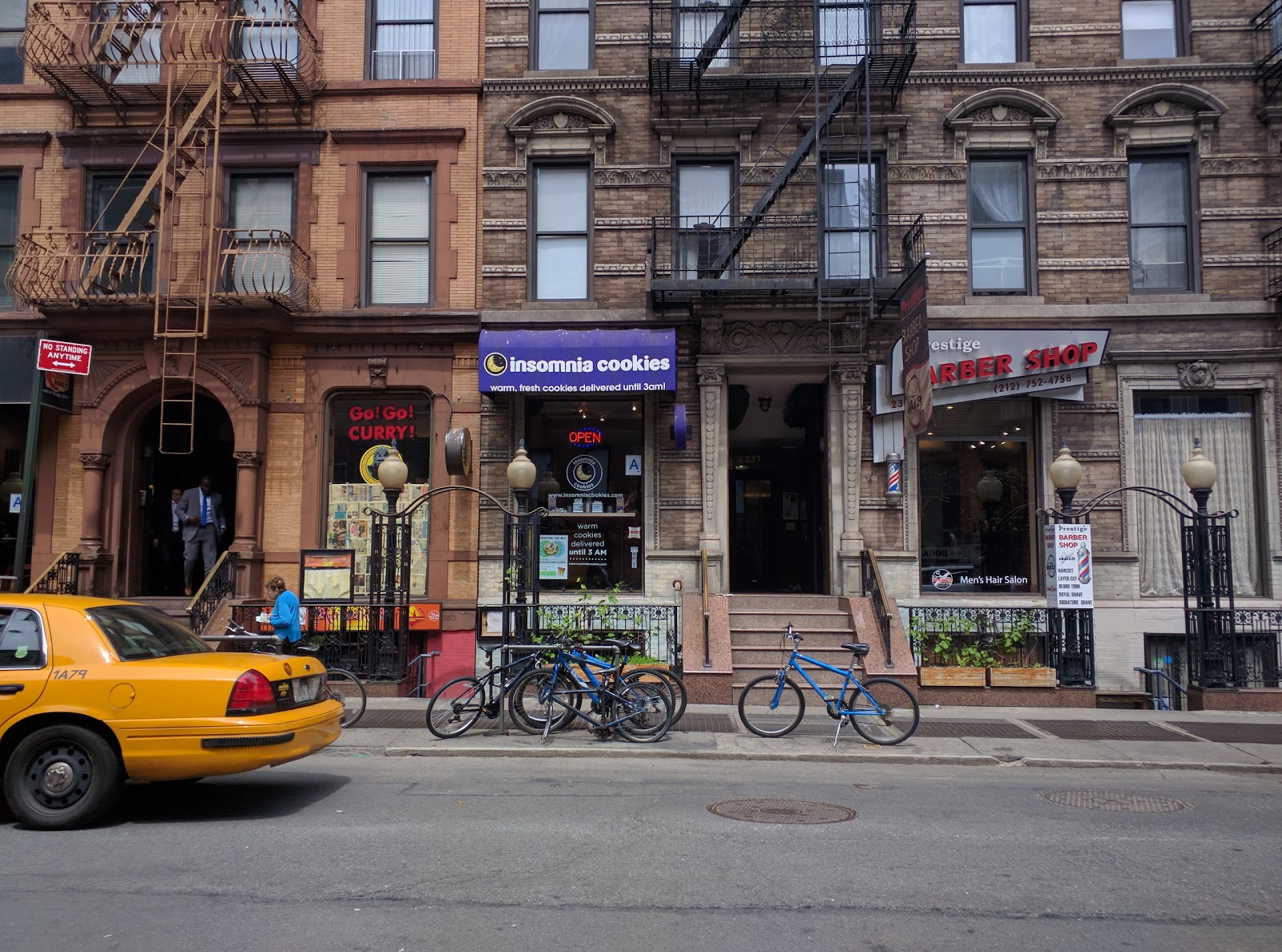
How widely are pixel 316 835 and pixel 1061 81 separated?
49.6 feet

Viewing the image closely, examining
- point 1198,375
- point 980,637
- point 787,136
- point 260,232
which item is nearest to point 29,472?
point 260,232

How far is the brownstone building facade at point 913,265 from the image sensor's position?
1484cm

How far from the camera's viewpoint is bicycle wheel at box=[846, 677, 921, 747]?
420 inches

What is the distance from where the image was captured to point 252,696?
716cm

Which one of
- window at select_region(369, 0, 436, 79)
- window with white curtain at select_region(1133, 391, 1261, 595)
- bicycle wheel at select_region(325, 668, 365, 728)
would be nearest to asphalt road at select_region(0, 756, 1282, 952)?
bicycle wheel at select_region(325, 668, 365, 728)

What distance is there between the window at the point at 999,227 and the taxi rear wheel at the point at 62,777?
13.3 m

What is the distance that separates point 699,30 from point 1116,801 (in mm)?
12833

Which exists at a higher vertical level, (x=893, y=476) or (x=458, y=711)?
(x=893, y=476)

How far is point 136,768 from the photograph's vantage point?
6.95 metres

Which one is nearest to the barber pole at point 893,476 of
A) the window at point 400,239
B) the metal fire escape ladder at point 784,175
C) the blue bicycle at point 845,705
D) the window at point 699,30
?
the metal fire escape ladder at point 784,175

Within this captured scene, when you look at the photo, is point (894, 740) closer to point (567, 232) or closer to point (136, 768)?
point (136, 768)

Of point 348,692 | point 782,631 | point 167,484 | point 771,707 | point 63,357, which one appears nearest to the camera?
point 771,707

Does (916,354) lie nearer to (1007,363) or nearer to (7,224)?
(1007,363)

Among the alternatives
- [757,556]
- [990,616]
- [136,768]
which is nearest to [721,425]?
[757,556]
